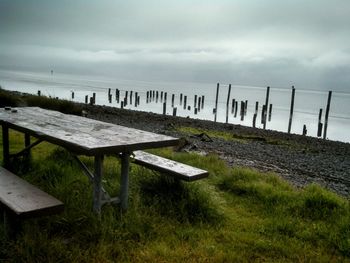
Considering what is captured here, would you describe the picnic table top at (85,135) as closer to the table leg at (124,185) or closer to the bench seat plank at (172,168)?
the table leg at (124,185)

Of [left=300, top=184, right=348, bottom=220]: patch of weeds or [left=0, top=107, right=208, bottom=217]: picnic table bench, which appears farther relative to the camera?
[left=300, top=184, right=348, bottom=220]: patch of weeds

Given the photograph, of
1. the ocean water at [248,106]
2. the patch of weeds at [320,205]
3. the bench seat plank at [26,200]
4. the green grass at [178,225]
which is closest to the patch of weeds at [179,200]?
the green grass at [178,225]

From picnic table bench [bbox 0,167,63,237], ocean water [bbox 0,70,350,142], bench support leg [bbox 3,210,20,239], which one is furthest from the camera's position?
ocean water [bbox 0,70,350,142]

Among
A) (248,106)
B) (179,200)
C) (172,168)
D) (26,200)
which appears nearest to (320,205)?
(179,200)

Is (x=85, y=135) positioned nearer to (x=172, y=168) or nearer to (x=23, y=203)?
(x=23, y=203)

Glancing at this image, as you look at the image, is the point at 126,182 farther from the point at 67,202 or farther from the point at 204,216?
the point at 204,216

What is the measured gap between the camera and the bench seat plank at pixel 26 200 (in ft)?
8.77

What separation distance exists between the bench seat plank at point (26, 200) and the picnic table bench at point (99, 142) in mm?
456

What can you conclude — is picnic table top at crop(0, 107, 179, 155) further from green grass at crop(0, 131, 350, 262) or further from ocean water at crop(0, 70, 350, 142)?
ocean water at crop(0, 70, 350, 142)

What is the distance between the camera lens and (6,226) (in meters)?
2.87

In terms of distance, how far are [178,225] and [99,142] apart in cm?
119

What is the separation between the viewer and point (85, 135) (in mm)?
3461

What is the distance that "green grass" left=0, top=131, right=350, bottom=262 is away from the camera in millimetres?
2896

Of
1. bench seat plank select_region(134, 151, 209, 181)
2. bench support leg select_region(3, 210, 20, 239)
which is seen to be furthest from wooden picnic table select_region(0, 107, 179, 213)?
bench support leg select_region(3, 210, 20, 239)
